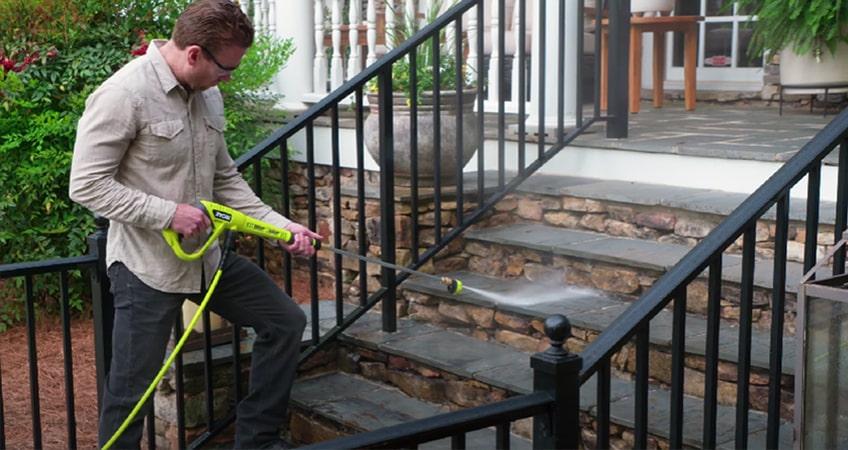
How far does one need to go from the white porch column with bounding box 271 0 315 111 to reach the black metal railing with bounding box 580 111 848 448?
15.5 ft

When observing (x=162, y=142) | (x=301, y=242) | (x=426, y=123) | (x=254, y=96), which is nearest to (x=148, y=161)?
(x=162, y=142)

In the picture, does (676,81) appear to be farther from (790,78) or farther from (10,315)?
(10,315)

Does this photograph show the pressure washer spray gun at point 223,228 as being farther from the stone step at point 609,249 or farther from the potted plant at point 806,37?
the potted plant at point 806,37

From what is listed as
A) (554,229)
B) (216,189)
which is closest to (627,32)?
(554,229)

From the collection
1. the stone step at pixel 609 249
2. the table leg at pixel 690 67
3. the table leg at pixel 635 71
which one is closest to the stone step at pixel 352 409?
the stone step at pixel 609 249

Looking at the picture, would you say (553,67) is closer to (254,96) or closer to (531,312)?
(531,312)

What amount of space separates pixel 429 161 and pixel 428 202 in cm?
22

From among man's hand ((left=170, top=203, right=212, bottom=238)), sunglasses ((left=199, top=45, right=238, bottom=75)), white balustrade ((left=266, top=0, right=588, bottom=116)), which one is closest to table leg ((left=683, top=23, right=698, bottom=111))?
white balustrade ((left=266, top=0, right=588, bottom=116))

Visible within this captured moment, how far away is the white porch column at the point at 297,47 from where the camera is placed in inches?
276

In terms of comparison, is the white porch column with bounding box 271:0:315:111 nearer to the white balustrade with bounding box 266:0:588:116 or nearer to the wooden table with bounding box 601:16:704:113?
the white balustrade with bounding box 266:0:588:116

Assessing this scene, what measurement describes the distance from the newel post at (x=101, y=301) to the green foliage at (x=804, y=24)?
14.1 ft

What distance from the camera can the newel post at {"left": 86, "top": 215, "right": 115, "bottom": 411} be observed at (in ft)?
11.4

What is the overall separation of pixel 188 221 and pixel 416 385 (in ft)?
4.95

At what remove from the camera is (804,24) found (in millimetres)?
6148
